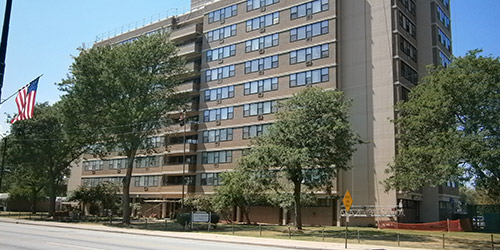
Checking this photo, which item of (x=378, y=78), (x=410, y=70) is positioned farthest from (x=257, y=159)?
(x=410, y=70)

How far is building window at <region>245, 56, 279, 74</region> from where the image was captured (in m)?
55.9

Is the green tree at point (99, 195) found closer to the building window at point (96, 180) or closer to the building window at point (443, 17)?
the building window at point (96, 180)

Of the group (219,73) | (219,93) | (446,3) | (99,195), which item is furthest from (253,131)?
(446,3)

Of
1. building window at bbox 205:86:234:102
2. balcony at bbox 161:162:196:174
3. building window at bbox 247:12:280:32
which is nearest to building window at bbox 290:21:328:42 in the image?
building window at bbox 247:12:280:32

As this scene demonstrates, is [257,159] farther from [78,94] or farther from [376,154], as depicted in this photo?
[78,94]

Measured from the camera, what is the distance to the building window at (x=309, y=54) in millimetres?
51381

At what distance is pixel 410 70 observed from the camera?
167 feet

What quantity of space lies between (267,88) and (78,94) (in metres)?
22.3

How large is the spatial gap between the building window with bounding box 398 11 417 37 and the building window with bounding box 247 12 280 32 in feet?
48.8

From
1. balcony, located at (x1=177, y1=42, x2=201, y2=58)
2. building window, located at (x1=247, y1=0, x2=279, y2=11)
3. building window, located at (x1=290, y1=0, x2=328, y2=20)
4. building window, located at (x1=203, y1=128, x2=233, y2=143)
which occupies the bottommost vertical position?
building window, located at (x1=203, y1=128, x2=233, y2=143)

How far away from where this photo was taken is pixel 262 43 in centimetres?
5769

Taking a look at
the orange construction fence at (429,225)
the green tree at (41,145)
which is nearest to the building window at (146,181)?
the green tree at (41,145)

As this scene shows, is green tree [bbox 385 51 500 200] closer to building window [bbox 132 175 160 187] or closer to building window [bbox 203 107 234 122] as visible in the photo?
building window [bbox 203 107 234 122]

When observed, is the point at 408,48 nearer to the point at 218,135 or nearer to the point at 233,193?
the point at 233,193
